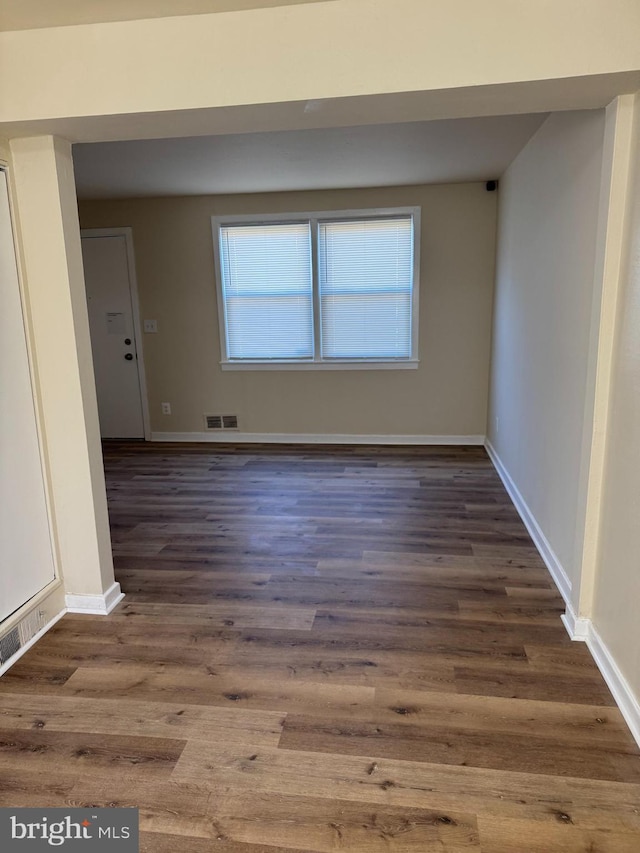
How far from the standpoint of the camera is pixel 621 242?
189 cm

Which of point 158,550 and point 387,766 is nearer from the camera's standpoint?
point 387,766

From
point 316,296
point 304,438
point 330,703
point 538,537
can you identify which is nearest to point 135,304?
point 316,296

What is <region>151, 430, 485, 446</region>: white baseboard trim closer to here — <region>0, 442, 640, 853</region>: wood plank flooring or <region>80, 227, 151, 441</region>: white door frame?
<region>80, 227, 151, 441</region>: white door frame

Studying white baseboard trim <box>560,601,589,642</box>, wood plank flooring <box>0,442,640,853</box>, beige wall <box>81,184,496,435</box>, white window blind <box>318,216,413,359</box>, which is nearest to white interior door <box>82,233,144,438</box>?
beige wall <box>81,184,496,435</box>

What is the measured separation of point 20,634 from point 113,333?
12.7 ft

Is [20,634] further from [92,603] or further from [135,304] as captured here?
[135,304]

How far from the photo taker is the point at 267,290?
5195 mm

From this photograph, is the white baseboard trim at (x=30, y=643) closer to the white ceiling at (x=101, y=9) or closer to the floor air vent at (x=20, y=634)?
the floor air vent at (x=20, y=634)

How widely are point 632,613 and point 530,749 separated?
0.55 metres

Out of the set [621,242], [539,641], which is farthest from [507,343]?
[539,641]

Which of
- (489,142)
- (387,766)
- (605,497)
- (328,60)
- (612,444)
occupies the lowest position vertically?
(387,766)

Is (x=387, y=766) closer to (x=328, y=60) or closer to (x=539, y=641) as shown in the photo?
(x=539, y=641)

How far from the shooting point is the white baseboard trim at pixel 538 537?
248cm

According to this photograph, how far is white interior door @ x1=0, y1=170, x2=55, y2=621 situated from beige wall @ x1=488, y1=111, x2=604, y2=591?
7.47 feet
